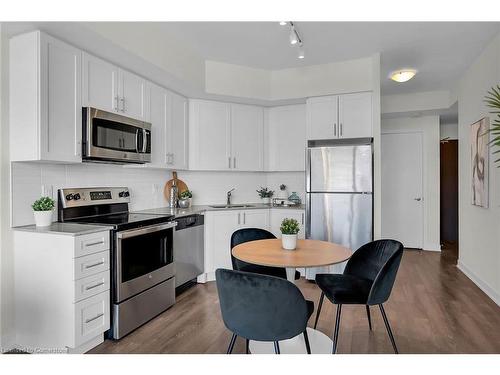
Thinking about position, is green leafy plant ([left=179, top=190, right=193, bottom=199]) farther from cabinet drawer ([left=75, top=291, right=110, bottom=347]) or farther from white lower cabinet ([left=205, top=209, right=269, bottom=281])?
cabinet drawer ([left=75, top=291, right=110, bottom=347])

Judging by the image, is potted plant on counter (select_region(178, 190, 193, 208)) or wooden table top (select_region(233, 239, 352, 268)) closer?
wooden table top (select_region(233, 239, 352, 268))

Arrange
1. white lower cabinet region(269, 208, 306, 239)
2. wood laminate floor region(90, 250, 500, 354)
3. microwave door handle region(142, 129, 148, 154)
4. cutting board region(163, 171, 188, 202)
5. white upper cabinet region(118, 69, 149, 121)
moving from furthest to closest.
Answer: cutting board region(163, 171, 188, 202) → white lower cabinet region(269, 208, 306, 239) → microwave door handle region(142, 129, 148, 154) → white upper cabinet region(118, 69, 149, 121) → wood laminate floor region(90, 250, 500, 354)

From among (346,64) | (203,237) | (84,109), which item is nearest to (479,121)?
(346,64)

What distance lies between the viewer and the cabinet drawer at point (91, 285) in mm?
2160

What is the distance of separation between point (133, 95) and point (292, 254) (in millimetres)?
2155

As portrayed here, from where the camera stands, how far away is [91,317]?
2.25 meters

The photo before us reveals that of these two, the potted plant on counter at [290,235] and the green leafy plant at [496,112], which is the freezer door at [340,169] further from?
the potted plant on counter at [290,235]

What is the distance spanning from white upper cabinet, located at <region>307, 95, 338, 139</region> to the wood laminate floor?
5.92 feet

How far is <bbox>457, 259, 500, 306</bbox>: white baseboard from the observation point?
→ 3182 mm

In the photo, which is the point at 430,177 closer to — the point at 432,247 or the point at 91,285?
the point at 432,247

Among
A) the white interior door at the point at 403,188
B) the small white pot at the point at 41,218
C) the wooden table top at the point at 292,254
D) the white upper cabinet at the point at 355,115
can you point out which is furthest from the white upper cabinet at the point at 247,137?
the white interior door at the point at 403,188

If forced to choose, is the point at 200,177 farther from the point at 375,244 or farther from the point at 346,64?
the point at 375,244

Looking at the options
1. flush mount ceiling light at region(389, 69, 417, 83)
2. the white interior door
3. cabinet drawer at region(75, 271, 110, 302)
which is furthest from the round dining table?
the white interior door

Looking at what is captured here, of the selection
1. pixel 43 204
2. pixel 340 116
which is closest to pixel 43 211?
pixel 43 204
